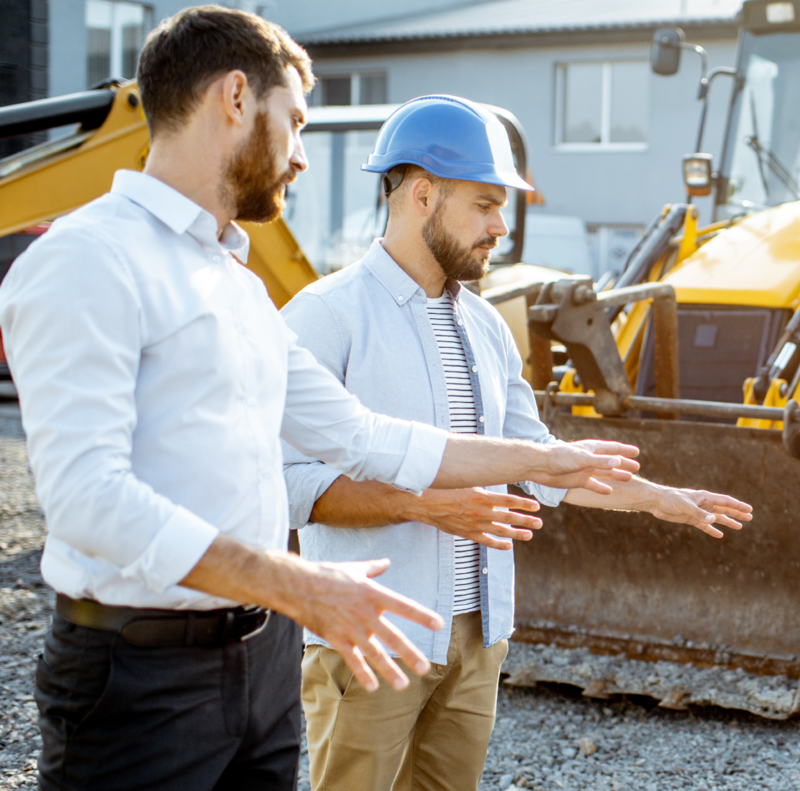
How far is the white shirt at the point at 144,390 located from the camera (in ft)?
4.19

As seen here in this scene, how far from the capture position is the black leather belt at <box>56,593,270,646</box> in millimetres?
1464

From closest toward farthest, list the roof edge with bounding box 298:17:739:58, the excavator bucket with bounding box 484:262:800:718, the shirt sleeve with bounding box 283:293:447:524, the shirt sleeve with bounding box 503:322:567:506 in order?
the shirt sleeve with bounding box 283:293:447:524 < the shirt sleeve with bounding box 503:322:567:506 < the excavator bucket with bounding box 484:262:800:718 < the roof edge with bounding box 298:17:739:58

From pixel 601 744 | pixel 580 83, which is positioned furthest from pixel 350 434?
pixel 580 83

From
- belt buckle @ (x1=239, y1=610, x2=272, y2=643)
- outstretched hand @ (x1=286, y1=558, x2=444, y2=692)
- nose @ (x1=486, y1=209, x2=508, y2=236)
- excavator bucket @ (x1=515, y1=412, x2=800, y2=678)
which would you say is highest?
nose @ (x1=486, y1=209, x2=508, y2=236)

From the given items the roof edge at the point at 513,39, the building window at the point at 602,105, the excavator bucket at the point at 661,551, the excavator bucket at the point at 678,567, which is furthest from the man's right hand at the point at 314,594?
the building window at the point at 602,105

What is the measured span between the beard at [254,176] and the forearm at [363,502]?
67cm

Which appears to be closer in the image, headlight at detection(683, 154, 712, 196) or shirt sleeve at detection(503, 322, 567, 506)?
A: shirt sleeve at detection(503, 322, 567, 506)

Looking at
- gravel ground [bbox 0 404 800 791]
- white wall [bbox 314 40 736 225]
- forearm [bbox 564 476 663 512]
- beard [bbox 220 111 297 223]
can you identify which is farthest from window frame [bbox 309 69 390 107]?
beard [bbox 220 111 297 223]

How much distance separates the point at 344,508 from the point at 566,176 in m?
18.1

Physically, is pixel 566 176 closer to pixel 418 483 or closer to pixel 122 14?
pixel 122 14

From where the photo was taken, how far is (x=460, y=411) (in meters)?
2.25

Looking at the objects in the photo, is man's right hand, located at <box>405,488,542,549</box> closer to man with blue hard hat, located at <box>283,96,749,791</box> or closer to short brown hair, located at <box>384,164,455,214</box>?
man with blue hard hat, located at <box>283,96,749,791</box>

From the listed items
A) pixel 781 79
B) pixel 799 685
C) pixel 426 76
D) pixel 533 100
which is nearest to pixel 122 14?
pixel 426 76

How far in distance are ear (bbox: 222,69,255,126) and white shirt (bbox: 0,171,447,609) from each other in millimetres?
140
